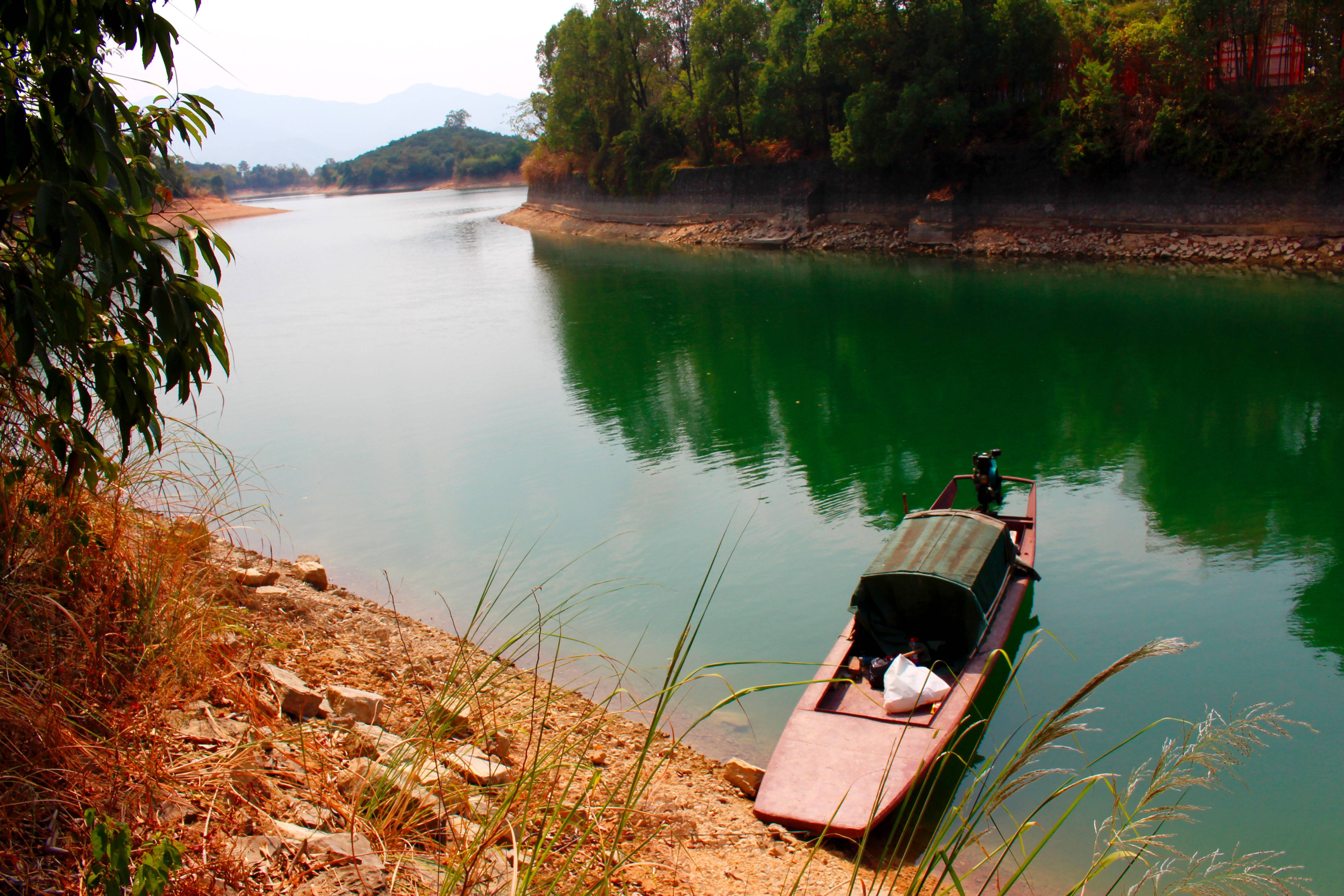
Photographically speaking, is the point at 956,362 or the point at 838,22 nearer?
the point at 956,362

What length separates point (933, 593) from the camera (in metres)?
7.13

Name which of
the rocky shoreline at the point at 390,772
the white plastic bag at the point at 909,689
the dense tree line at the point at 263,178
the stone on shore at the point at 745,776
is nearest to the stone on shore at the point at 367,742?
the rocky shoreline at the point at 390,772

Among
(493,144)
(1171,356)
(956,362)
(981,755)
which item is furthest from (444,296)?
(493,144)

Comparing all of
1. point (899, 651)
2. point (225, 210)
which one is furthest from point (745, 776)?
point (225, 210)

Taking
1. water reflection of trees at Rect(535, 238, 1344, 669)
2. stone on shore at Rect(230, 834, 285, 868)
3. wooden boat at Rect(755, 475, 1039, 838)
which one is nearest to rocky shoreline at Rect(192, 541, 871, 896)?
stone on shore at Rect(230, 834, 285, 868)

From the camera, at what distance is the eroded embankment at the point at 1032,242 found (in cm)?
2445

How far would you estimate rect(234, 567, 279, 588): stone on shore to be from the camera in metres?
7.34

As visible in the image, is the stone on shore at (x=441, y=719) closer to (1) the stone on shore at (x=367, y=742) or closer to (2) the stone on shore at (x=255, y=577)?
(1) the stone on shore at (x=367, y=742)

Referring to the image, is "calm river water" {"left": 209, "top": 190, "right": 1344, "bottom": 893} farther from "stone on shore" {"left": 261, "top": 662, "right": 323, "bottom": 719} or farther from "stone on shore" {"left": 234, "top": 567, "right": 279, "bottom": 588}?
"stone on shore" {"left": 261, "top": 662, "right": 323, "bottom": 719}

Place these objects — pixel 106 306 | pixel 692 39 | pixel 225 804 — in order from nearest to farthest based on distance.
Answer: pixel 225 804 < pixel 106 306 < pixel 692 39

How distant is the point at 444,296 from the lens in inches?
1272

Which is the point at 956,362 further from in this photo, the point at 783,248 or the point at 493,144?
the point at 493,144

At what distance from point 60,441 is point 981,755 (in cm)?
644

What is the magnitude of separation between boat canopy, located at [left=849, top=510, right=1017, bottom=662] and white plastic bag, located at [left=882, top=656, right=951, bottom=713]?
611mm
